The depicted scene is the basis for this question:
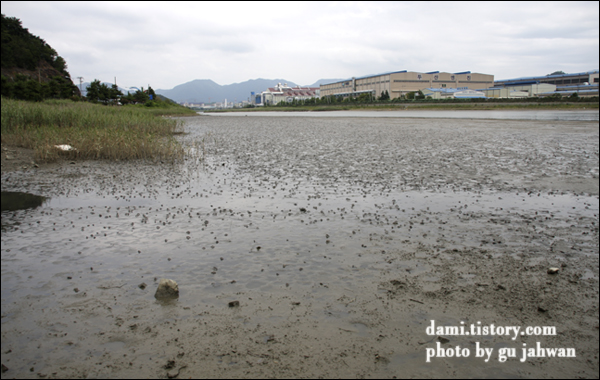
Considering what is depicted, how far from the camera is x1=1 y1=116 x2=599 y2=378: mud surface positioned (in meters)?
4.79

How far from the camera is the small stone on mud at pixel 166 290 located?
632 centimetres

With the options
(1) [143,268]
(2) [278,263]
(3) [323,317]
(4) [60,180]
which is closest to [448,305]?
(3) [323,317]

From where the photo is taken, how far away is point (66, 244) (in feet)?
28.8

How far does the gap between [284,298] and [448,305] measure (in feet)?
8.85

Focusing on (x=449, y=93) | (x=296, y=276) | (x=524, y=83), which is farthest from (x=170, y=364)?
(x=524, y=83)

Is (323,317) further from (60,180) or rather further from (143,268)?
(60,180)

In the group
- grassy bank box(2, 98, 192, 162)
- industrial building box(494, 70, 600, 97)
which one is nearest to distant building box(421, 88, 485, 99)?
industrial building box(494, 70, 600, 97)

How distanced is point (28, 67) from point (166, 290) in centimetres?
9997

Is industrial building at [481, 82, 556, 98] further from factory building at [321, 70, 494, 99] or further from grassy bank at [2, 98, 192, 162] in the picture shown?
grassy bank at [2, 98, 192, 162]

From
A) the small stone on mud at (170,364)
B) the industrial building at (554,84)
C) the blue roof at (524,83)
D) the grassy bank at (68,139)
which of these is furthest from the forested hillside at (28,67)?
the blue roof at (524,83)

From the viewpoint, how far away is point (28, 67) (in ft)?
269

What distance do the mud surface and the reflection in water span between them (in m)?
0.38

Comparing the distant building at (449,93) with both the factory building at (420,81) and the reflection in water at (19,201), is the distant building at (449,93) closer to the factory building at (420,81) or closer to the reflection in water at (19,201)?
the factory building at (420,81)

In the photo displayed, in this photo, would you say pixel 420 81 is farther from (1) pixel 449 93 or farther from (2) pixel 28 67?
(2) pixel 28 67
